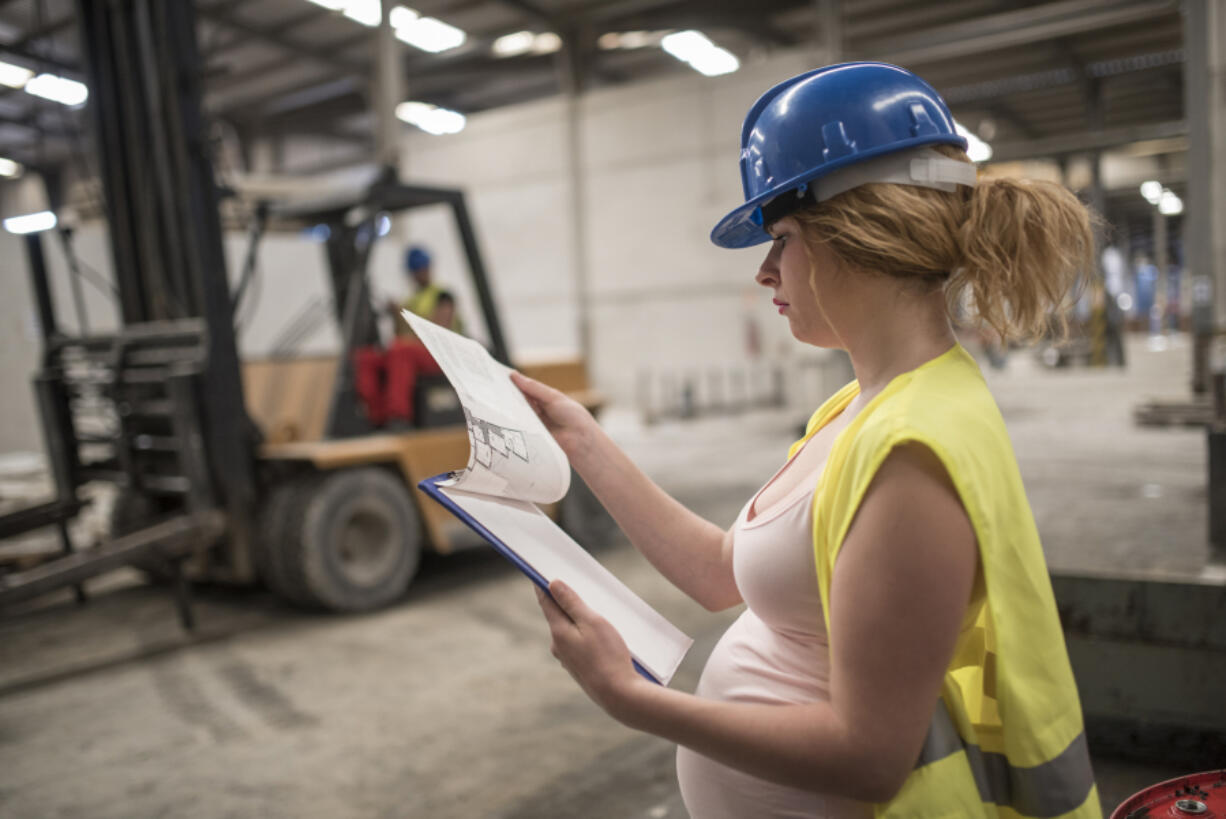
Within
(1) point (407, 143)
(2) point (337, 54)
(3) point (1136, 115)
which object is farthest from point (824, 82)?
(3) point (1136, 115)

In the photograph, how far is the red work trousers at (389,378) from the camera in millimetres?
5531

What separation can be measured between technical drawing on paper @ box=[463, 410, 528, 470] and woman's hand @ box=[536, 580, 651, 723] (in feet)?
0.68

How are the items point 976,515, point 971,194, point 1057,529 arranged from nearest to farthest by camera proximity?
point 976,515 → point 971,194 → point 1057,529

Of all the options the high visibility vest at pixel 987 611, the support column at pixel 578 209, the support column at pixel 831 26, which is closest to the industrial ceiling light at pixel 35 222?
the high visibility vest at pixel 987 611

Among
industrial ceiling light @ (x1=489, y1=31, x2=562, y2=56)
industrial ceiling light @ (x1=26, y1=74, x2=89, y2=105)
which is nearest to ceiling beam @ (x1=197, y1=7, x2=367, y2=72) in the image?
industrial ceiling light @ (x1=26, y1=74, x2=89, y2=105)

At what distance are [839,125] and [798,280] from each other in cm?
18

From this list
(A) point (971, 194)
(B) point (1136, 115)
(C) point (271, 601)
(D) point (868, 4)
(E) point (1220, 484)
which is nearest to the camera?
(A) point (971, 194)

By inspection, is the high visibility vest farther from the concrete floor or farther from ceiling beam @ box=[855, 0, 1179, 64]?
ceiling beam @ box=[855, 0, 1179, 64]

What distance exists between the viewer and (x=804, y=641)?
3.43 feet

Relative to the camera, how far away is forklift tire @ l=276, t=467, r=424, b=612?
503cm

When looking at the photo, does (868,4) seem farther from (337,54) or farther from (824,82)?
(824,82)

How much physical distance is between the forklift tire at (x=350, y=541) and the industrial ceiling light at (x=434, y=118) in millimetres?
14984

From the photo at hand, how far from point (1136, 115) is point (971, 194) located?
26.4 metres

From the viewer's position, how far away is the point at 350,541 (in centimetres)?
546
